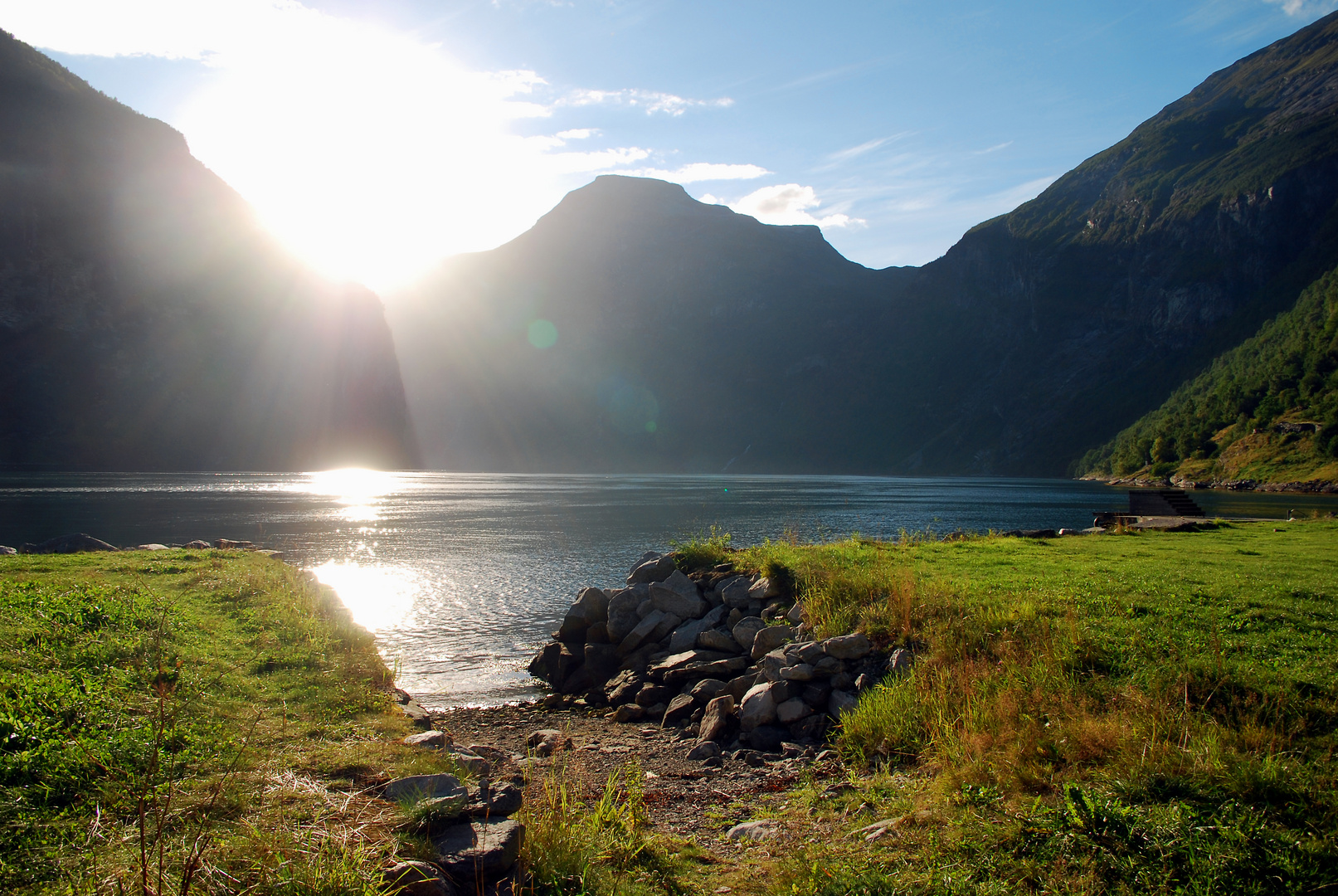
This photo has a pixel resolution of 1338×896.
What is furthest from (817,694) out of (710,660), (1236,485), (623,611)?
(1236,485)

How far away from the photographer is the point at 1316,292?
160250 mm

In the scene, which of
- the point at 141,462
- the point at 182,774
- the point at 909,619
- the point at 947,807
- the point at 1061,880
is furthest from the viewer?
the point at 141,462

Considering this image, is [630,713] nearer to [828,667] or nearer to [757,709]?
[757,709]

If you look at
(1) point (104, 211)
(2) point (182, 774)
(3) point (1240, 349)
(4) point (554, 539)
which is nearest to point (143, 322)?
(1) point (104, 211)

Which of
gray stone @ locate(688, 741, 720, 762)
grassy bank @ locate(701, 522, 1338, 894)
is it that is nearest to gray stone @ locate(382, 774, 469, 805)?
grassy bank @ locate(701, 522, 1338, 894)

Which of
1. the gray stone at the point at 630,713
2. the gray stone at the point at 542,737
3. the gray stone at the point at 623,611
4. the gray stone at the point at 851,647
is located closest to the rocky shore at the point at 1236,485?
the gray stone at the point at 623,611

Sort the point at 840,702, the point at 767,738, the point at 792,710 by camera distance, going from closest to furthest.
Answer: the point at 840,702, the point at 767,738, the point at 792,710

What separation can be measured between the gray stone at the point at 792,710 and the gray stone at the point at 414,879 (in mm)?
7012

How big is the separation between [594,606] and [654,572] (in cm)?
207

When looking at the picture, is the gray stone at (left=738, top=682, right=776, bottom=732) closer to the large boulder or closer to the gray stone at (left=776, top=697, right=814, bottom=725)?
the gray stone at (left=776, top=697, right=814, bottom=725)

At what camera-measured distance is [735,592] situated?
55.5ft

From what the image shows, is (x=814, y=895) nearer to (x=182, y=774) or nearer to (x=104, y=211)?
(x=182, y=774)

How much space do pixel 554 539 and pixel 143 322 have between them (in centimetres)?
13143

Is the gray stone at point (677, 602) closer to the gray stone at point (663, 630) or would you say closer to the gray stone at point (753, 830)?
the gray stone at point (663, 630)
